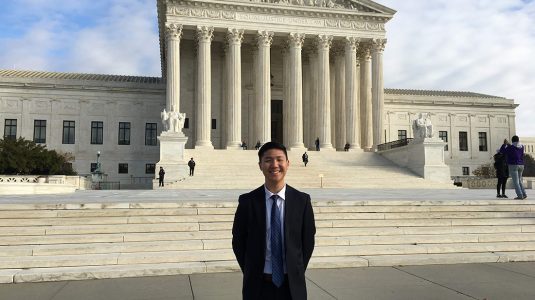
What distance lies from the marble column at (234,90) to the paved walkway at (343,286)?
3741cm

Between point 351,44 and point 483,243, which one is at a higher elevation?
point 351,44

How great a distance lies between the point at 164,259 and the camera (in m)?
9.10

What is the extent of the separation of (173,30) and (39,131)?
67.3ft

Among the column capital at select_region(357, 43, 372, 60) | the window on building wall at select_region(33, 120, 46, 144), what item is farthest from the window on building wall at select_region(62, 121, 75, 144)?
the column capital at select_region(357, 43, 372, 60)

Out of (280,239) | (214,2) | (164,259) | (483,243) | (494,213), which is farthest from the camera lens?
(214,2)

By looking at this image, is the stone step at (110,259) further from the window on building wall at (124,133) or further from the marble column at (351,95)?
the window on building wall at (124,133)

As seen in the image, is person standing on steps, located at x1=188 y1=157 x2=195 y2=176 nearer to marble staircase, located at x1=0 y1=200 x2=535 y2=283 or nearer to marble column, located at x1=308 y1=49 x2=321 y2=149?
marble column, located at x1=308 y1=49 x2=321 y2=149

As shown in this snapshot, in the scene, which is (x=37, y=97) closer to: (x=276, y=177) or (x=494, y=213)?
(x=494, y=213)

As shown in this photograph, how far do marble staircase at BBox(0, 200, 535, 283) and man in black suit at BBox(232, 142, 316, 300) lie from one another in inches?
190

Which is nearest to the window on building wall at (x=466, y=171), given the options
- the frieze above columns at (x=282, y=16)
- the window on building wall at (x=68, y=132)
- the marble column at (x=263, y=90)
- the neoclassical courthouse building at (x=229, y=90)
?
the neoclassical courthouse building at (x=229, y=90)

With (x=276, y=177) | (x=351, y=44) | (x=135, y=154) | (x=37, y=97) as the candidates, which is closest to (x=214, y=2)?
(x=351, y=44)

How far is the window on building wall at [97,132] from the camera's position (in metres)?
53.3

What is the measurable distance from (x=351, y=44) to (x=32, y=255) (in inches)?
1750

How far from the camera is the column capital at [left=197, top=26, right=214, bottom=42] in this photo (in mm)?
45750
